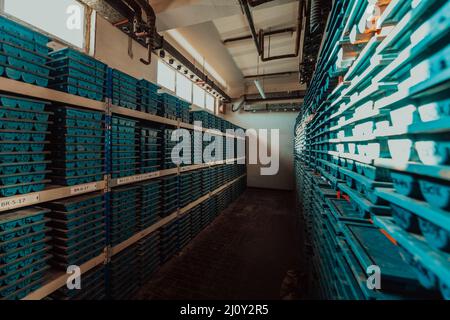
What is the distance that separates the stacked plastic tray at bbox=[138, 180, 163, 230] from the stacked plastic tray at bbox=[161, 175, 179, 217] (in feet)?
0.21

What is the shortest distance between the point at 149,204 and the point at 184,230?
0.99 metres

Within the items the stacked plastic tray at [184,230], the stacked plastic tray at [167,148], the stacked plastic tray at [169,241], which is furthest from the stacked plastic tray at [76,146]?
the stacked plastic tray at [184,230]

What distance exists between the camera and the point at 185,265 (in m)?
2.57

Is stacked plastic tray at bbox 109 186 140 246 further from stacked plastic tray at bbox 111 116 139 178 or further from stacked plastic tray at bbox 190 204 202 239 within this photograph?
stacked plastic tray at bbox 190 204 202 239

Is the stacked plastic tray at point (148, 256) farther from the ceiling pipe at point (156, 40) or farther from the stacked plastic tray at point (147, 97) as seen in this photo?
the ceiling pipe at point (156, 40)

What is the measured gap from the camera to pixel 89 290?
1595 millimetres

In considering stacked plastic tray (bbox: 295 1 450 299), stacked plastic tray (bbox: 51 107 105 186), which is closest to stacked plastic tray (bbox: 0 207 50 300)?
stacked plastic tray (bbox: 51 107 105 186)

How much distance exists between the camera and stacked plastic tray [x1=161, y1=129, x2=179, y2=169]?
255cm

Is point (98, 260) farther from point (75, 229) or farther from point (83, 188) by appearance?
point (83, 188)

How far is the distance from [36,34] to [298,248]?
375cm

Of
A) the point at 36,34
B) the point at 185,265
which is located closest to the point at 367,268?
the point at 36,34

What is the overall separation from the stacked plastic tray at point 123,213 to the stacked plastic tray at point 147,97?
93cm

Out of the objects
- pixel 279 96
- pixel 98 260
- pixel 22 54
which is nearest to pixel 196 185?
pixel 98 260
